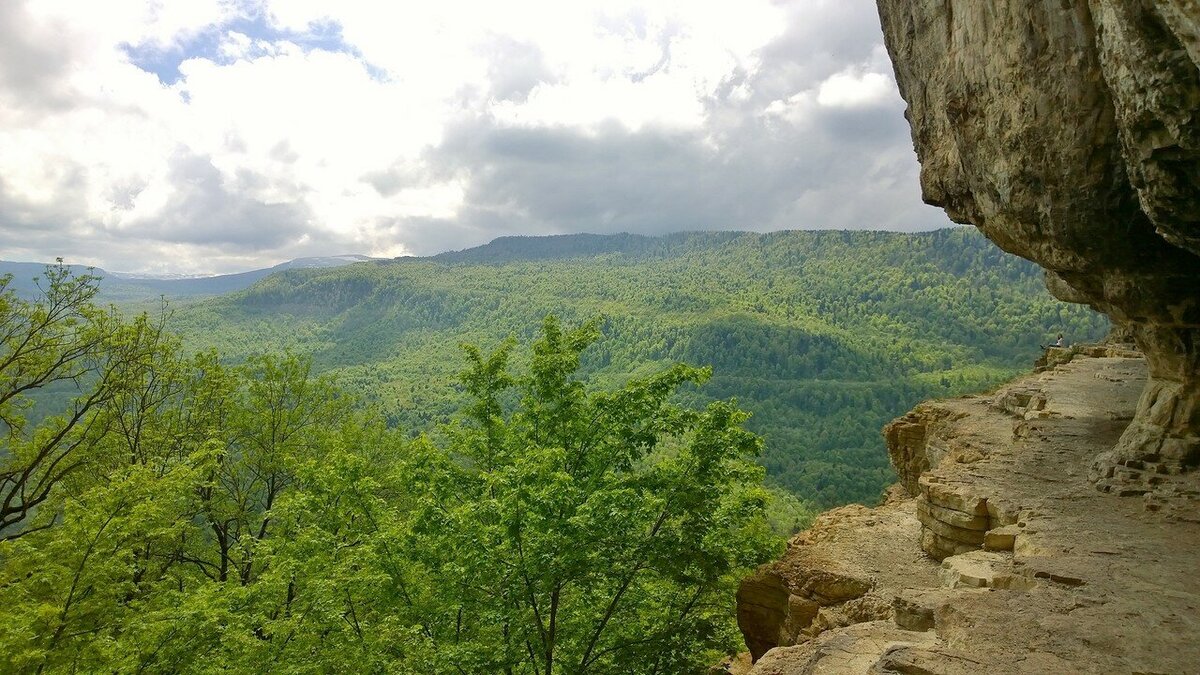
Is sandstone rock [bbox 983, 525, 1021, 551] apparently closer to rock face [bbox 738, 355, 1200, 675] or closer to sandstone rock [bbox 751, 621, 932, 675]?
rock face [bbox 738, 355, 1200, 675]

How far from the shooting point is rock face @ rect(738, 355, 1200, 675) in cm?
788

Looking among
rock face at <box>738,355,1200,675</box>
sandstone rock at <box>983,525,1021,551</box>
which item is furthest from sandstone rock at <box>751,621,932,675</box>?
sandstone rock at <box>983,525,1021,551</box>

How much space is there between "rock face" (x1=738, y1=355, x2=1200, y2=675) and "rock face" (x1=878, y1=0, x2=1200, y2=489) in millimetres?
2037

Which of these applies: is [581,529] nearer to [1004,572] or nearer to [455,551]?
[455,551]

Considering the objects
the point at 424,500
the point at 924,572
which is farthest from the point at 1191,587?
the point at 424,500

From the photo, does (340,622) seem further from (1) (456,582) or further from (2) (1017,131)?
(2) (1017,131)

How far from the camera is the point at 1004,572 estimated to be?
10.2 meters

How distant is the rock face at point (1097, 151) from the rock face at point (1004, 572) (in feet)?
6.68

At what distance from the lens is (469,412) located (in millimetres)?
17547

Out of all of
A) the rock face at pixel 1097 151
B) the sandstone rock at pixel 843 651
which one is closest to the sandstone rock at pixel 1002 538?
the sandstone rock at pixel 843 651

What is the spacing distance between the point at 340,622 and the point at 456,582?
124 inches

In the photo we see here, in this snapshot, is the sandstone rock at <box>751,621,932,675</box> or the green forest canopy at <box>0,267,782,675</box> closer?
the sandstone rock at <box>751,621,932,675</box>

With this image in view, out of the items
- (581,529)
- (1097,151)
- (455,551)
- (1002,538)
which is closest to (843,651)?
(581,529)

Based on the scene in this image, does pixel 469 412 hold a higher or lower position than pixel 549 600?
higher
